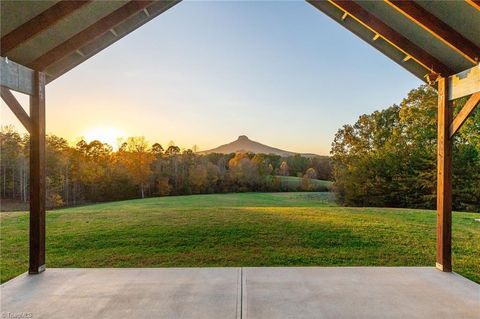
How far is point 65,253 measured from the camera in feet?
20.2

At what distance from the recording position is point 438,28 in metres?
3.43

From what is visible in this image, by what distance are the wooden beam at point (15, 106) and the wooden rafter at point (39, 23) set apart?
454 millimetres

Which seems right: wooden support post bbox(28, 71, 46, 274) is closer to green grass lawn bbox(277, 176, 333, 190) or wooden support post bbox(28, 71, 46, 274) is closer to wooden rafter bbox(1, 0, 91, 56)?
wooden rafter bbox(1, 0, 91, 56)

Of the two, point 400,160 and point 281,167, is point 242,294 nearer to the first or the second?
point 400,160

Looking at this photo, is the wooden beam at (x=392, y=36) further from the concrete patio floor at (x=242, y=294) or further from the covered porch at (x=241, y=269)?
the concrete patio floor at (x=242, y=294)

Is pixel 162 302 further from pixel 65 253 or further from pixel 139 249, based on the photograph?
pixel 65 253

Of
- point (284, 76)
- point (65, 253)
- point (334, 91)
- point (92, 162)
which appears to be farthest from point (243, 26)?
point (92, 162)

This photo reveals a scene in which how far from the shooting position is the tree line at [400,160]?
1477cm

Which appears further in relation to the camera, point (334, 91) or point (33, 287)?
point (334, 91)

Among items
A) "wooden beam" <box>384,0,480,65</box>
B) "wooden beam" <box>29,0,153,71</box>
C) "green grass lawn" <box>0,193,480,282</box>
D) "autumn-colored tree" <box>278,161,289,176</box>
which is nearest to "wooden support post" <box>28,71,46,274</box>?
"wooden beam" <box>29,0,153,71</box>

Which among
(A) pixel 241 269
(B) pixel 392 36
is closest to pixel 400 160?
(B) pixel 392 36

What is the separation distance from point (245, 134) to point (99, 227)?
9.71 metres

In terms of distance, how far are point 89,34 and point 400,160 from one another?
16.6 m

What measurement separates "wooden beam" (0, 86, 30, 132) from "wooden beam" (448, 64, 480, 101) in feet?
17.6
